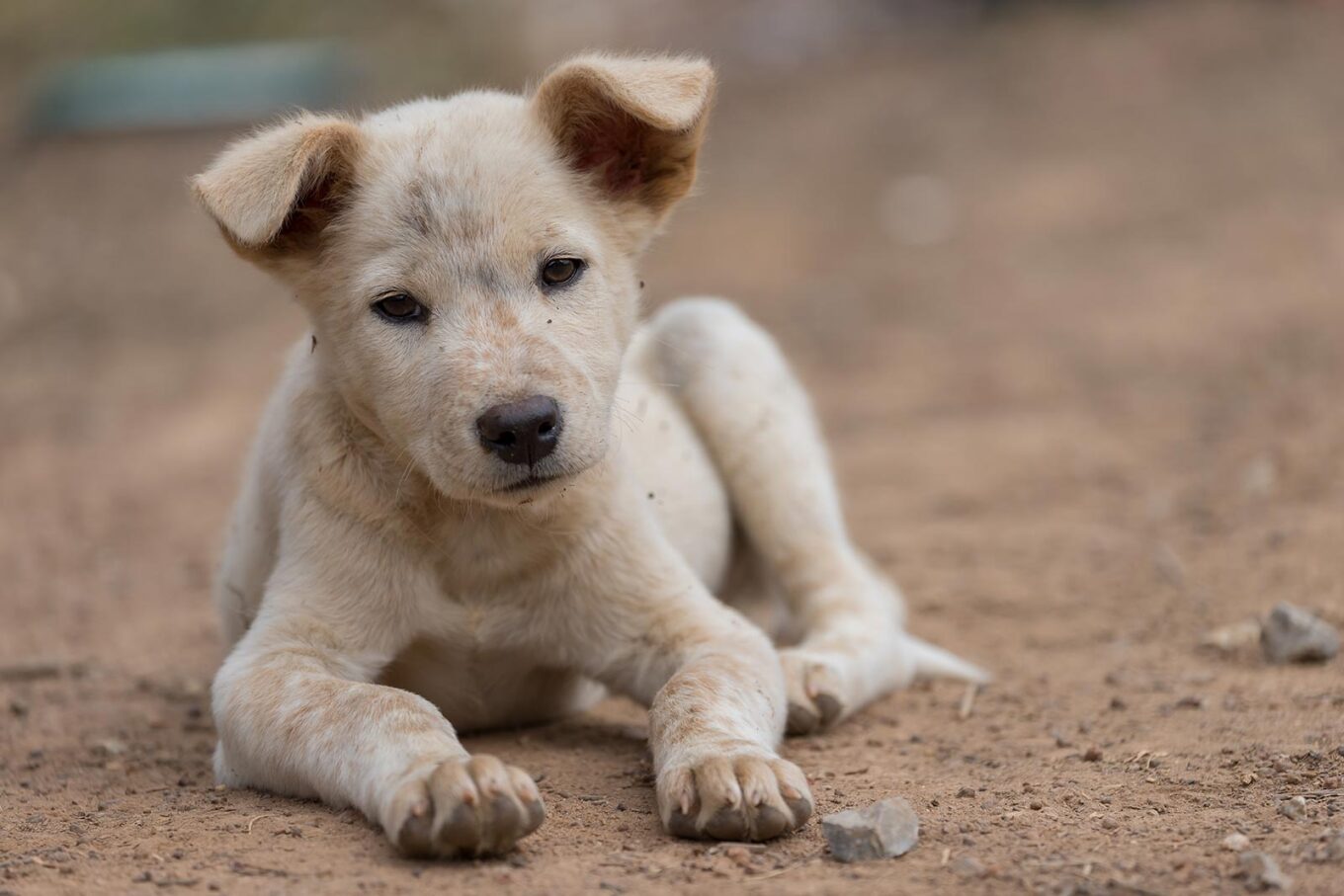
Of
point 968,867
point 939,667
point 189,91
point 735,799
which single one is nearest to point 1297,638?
point 939,667

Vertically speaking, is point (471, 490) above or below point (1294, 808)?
above

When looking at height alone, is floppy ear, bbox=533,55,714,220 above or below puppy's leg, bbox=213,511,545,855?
above

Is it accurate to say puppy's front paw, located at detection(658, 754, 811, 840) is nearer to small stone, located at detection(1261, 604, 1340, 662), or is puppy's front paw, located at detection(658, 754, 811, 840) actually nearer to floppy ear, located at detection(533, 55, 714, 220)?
floppy ear, located at detection(533, 55, 714, 220)

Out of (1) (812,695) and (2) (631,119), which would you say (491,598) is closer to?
(1) (812,695)

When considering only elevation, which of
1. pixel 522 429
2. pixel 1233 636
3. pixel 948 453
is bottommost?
pixel 948 453

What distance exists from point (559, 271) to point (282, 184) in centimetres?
77

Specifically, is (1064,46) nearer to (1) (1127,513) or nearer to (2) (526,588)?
(1) (1127,513)

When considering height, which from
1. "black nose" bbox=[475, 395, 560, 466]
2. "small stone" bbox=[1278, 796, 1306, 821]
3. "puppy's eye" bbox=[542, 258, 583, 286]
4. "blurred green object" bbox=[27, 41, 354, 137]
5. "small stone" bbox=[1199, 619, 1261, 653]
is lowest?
"small stone" bbox=[1199, 619, 1261, 653]

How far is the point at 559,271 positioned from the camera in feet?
14.6

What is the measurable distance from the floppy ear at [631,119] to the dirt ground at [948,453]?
1701 mm

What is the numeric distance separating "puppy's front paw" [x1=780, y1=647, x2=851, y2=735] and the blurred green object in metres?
11.3

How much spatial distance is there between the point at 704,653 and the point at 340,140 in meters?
1.75

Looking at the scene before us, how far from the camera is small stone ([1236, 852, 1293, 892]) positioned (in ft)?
10.9

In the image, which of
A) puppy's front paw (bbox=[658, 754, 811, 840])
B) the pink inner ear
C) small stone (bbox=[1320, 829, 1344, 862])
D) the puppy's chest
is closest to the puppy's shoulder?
the puppy's chest
